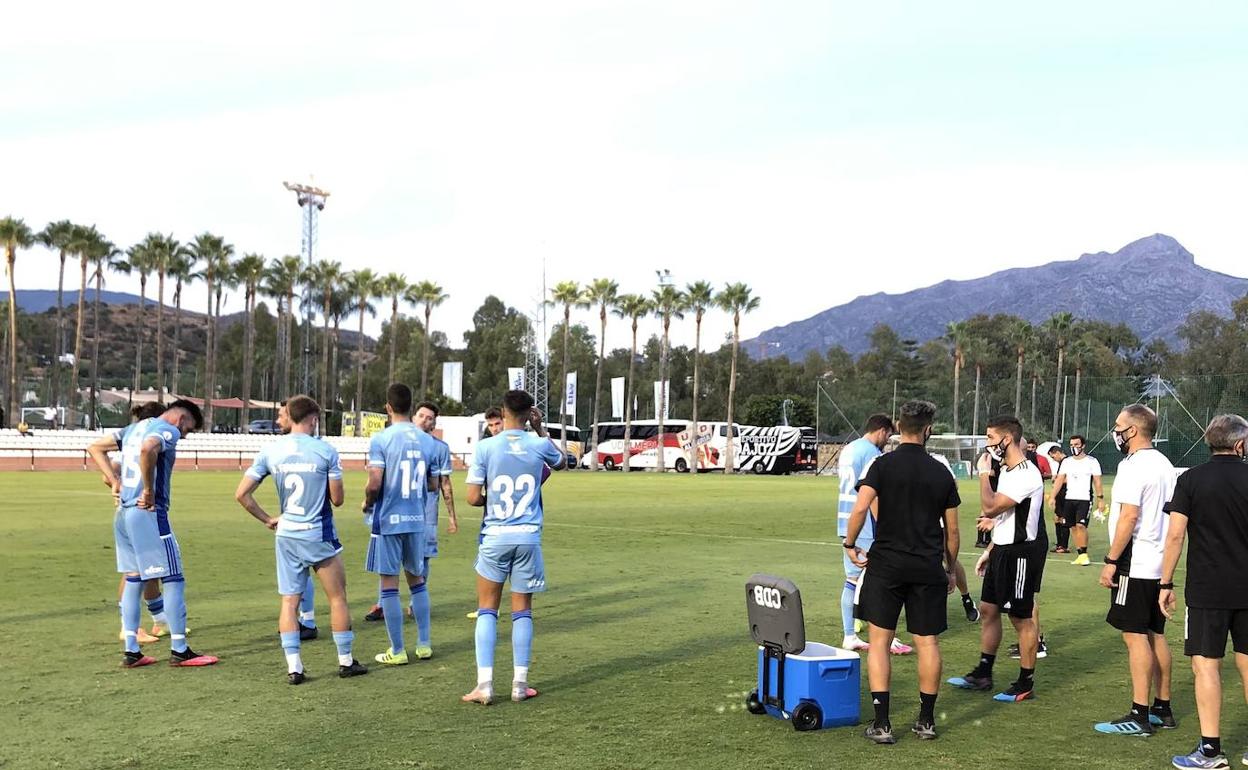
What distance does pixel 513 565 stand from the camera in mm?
7164

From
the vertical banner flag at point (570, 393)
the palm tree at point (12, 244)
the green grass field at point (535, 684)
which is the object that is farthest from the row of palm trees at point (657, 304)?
the green grass field at point (535, 684)

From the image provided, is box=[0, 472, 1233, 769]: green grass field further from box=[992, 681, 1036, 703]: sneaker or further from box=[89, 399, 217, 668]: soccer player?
box=[89, 399, 217, 668]: soccer player

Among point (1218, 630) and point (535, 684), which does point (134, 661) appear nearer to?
point (535, 684)

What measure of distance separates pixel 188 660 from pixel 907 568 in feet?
17.5

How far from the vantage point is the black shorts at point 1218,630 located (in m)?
5.81

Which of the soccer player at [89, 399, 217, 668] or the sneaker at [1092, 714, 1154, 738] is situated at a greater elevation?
the soccer player at [89, 399, 217, 668]

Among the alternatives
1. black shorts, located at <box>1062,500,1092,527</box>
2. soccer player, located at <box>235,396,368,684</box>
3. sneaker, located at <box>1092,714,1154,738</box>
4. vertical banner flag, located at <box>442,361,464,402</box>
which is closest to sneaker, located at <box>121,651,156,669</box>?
soccer player, located at <box>235,396,368,684</box>

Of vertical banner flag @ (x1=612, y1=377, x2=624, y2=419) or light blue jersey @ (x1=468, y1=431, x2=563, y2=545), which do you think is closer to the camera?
light blue jersey @ (x1=468, y1=431, x2=563, y2=545)

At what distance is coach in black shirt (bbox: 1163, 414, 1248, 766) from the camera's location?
19.0 ft

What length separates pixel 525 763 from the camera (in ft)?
18.7

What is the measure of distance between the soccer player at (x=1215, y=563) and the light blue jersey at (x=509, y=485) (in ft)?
12.5

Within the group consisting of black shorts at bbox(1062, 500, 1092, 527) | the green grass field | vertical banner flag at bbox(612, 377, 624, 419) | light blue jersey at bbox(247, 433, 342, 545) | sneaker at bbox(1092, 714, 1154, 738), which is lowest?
the green grass field

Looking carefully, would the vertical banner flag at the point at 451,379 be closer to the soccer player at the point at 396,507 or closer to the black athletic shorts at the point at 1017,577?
the soccer player at the point at 396,507

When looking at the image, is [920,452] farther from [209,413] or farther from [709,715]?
[209,413]
